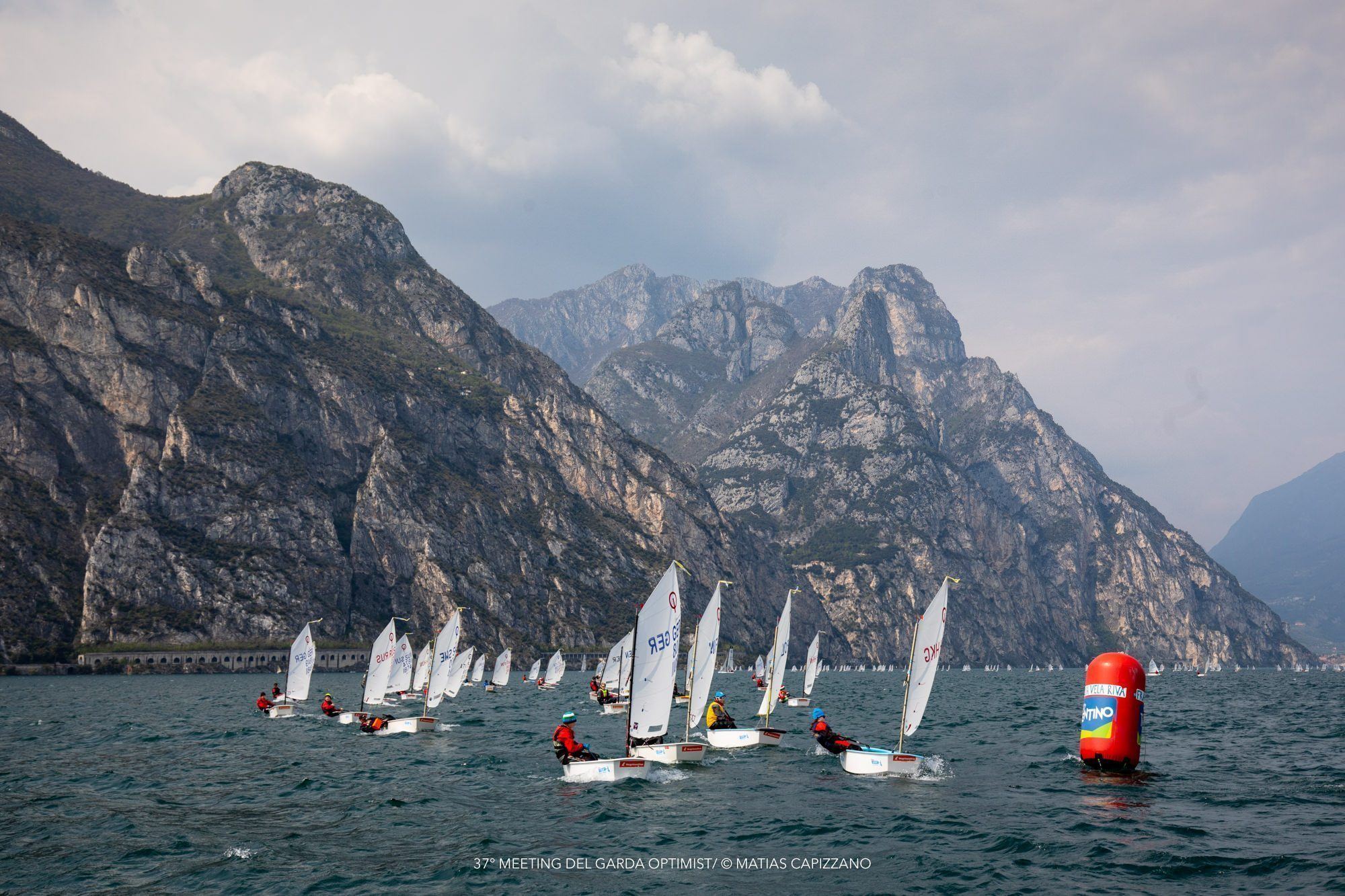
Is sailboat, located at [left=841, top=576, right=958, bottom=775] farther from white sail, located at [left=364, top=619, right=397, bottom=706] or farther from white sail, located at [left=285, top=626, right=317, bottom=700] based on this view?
white sail, located at [left=285, top=626, right=317, bottom=700]

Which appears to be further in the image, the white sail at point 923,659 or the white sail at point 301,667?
the white sail at point 301,667

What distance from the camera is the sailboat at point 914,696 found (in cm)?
4500

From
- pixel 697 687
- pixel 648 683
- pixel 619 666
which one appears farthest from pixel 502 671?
pixel 648 683

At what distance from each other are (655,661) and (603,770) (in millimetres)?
5559

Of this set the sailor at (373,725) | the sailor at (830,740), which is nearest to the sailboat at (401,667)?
the sailor at (373,725)

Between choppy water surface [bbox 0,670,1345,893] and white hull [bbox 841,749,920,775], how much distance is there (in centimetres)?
72

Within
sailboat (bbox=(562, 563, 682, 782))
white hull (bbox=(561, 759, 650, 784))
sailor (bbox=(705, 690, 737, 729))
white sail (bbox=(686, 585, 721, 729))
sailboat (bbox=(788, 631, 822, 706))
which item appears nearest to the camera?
white hull (bbox=(561, 759, 650, 784))

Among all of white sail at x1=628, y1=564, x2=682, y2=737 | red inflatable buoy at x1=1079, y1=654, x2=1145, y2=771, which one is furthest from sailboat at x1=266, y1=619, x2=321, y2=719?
red inflatable buoy at x1=1079, y1=654, x2=1145, y2=771

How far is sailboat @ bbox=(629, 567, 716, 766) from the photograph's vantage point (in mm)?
45375

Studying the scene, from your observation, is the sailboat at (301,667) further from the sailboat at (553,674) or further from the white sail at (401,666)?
the sailboat at (553,674)

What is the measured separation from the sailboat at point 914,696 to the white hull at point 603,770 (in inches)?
428

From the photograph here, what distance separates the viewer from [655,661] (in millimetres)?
44781

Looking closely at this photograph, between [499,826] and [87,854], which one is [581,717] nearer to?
[499,826]

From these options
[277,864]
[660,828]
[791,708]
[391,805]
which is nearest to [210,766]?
[391,805]
